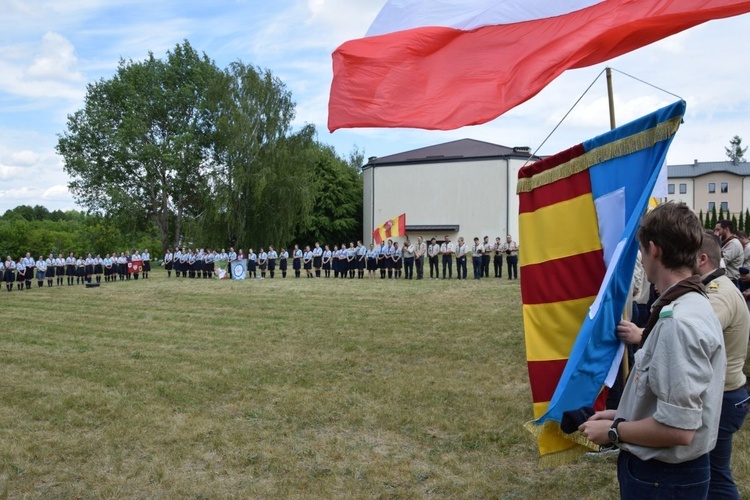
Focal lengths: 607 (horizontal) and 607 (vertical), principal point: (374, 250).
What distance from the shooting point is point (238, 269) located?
28.3m

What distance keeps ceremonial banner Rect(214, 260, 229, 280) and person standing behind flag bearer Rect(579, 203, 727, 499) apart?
27.3m

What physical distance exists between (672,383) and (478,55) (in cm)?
345

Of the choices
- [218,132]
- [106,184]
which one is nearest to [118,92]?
[106,184]

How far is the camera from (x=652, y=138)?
318cm

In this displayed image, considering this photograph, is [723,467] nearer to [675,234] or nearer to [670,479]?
[670,479]

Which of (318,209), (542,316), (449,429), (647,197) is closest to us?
(647,197)

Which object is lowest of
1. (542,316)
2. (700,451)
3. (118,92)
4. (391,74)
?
(700,451)

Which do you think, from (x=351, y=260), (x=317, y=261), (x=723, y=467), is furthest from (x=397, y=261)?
(x=723, y=467)

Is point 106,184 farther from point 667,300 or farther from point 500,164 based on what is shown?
point 667,300

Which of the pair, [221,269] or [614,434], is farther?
[221,269]

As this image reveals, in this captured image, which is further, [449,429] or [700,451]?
[449,429]

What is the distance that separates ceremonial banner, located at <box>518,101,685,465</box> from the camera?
3020mm

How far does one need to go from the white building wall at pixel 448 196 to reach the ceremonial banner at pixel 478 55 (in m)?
46.0

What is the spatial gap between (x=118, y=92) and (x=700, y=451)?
49808 millimetres
